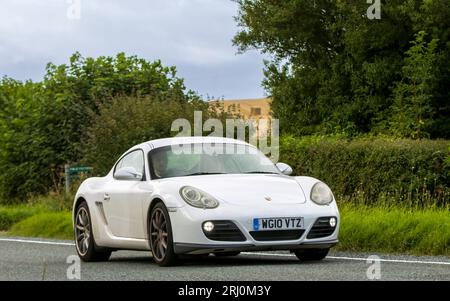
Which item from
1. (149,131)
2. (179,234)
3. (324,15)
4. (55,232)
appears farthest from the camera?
(324,15)

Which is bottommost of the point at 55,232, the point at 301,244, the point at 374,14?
the point at 55,232

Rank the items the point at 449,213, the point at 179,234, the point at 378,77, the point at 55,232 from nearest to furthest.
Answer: the point at 179,234 < the point at 449,213 < the point at 55,232 < the point at 378,77

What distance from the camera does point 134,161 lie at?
14.0 metres

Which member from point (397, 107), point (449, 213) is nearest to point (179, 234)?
point (449, 213)

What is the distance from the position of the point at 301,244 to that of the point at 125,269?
199 cm

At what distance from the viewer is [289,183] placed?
1270cm

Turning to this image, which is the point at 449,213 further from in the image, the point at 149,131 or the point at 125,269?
the point at 149,131

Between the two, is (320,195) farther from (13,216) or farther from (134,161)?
(13,216)

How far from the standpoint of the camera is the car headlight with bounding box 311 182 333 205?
41.0 feet

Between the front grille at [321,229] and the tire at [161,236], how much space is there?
1.50 metres

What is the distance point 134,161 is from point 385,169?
9.15 metres

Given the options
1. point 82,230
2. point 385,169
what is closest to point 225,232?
point 82,230

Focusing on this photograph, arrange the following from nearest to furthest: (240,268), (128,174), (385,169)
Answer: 1. (240,268)
2. (128,174)
3. (385,169)

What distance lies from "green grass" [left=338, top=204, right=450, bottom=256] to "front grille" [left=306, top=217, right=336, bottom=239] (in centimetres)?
224
